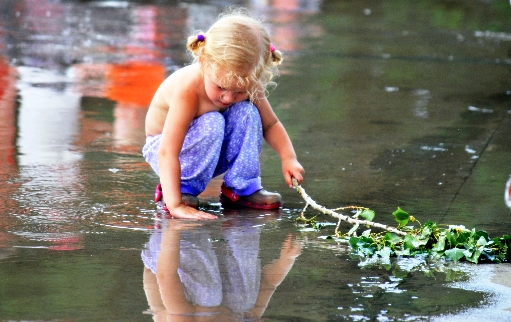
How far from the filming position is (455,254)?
3.22m

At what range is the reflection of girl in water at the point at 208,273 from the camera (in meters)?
2.62

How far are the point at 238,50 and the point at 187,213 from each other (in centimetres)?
76

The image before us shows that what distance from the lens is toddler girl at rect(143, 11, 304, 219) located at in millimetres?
3697

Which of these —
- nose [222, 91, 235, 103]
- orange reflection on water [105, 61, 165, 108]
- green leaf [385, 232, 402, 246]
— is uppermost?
nose [222, 91, 235, 103]

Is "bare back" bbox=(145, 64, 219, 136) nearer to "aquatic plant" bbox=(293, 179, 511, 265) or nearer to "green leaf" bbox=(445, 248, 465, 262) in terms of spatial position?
"aquatic plant" bbox=(293, 179, 511, 265)

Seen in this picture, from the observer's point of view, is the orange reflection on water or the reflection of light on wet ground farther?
the orange reflection on water

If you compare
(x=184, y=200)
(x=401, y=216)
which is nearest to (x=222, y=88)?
(x=184, y=200)

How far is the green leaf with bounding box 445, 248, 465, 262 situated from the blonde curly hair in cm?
114

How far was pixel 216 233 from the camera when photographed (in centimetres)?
352

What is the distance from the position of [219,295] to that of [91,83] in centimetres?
463

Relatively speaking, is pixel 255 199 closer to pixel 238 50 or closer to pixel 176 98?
pixel 176 98

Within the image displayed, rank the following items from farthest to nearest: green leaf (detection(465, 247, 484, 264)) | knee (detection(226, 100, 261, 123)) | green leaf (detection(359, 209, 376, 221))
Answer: knee (detection(226, 100, 261, 123)) < green leaf (detection(359, 209, 376, 221)) < green leaf (detection(465, 247, 484, 264))

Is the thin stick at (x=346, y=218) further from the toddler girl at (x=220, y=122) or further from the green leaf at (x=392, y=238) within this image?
the toddler girl at (x=220, y=122)

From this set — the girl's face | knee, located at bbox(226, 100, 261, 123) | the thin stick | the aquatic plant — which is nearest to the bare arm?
the girl's face
